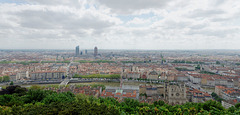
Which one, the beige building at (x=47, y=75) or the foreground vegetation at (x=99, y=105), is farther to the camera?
the beige building at (x=47, y=75)

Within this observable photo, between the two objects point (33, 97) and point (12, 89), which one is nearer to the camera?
point (33, 97)

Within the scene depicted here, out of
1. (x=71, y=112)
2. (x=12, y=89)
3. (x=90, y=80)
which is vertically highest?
(x=71, y=112)

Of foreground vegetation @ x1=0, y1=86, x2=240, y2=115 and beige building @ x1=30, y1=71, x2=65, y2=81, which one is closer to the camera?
foreground vegetation @ x1=0, y1=86, x2=240, y2=115

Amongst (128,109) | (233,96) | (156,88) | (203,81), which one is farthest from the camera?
(203,81)

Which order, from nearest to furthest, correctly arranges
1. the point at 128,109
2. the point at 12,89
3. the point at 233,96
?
1. the point at 128,109
2. the point at 12,89
3. the point at 233,96

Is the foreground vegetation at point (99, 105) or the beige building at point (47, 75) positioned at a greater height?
the foreground vegetation at point (99, 105)

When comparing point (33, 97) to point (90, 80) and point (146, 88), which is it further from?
point (90, 80)

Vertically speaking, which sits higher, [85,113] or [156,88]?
[85,113]

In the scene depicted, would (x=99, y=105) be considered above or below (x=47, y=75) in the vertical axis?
above

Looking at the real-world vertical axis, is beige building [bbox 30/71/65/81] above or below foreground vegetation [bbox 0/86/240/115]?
below

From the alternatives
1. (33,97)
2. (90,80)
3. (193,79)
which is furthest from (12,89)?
(193,79)
